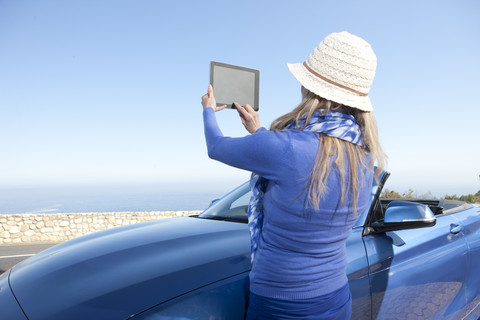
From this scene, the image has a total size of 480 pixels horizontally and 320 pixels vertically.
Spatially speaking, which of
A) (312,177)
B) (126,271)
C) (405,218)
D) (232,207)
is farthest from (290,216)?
(232,207)

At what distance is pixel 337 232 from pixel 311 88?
50 cm

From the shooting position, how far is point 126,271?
1.39 m

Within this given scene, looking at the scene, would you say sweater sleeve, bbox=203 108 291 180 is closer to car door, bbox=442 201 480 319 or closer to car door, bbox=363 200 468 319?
car door, bbox=363 200 468 319

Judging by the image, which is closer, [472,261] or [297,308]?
[297,308]

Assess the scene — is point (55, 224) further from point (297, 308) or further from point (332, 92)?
point (332, 92)

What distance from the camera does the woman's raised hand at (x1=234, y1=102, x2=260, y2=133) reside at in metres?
1.32

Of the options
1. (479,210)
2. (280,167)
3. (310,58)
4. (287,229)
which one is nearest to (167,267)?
(287,229)

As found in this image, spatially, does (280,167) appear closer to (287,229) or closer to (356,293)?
(287,229)

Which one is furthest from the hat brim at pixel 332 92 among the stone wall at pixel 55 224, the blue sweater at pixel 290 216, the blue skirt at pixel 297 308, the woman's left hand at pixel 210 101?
the stone wall at pixel 55 224

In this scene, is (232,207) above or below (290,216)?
below

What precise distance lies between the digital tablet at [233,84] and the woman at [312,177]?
0.66 feet

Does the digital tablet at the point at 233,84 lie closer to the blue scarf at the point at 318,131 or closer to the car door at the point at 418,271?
the blue scarf at the point at 318,131

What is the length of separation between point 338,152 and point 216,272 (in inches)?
26.4

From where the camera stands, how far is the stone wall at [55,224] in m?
9.74
